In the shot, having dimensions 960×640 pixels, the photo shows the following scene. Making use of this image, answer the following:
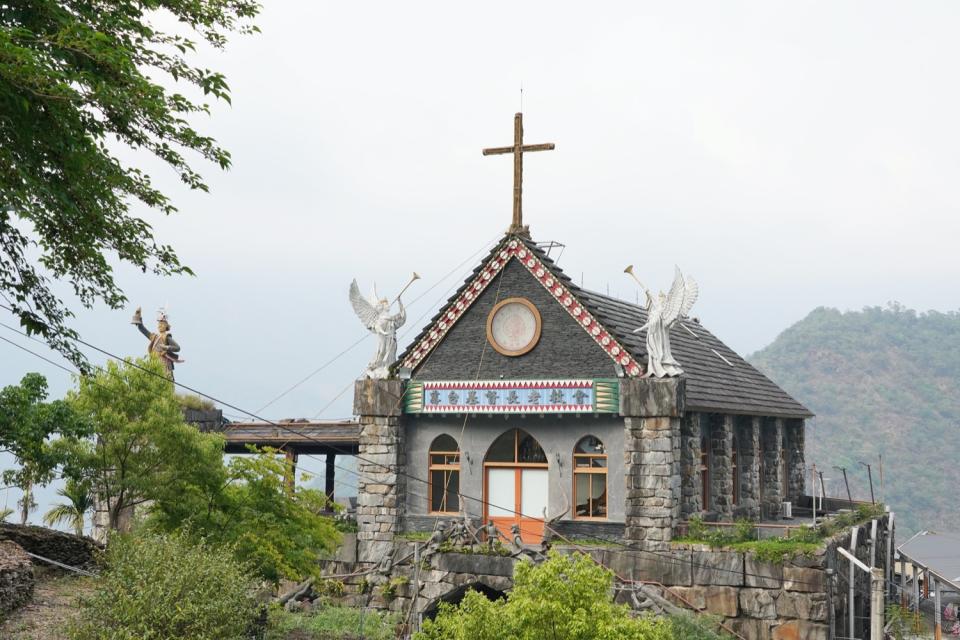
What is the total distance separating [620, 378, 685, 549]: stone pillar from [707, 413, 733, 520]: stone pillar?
16.2 ft

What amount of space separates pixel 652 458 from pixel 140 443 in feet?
47.9

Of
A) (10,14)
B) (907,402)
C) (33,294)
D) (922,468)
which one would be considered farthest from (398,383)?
(907,402)

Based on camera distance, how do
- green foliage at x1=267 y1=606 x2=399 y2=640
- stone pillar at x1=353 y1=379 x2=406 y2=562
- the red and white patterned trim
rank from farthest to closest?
stone pillar at x1=353 y1=379 x2=406 y2=562 → the red and white patterned trim → green foliage at x1=267 y1=606 x2=399 y2=640

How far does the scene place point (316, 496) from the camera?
1138 inches

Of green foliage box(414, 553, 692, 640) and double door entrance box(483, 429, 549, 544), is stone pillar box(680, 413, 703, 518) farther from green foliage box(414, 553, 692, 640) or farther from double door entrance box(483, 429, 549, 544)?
green foliage box(414, 553, 692, 640)

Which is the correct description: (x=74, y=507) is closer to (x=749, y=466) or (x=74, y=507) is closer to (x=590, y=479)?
(x=590, y=479)

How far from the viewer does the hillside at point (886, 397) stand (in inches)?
5138

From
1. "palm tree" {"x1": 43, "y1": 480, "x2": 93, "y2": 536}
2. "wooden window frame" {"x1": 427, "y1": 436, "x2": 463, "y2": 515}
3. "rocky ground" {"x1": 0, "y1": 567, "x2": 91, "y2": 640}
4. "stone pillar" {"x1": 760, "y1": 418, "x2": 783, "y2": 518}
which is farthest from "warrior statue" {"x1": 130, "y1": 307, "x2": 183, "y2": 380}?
"stone pillar" {"x1": 760, "y1": 418, "x2": 783, "y2": 518}

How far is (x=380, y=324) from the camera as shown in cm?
3641

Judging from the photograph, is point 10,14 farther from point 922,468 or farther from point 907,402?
point 907,402

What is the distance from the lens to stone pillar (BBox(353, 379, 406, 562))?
35438 mm

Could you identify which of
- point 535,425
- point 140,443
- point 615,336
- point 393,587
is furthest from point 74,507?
point 615,336

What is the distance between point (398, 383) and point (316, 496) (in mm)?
7536

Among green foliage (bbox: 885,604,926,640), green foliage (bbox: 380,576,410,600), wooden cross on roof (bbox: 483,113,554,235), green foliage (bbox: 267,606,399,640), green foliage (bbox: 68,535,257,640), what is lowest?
green foliage (bbox: 885,604,926,640)
